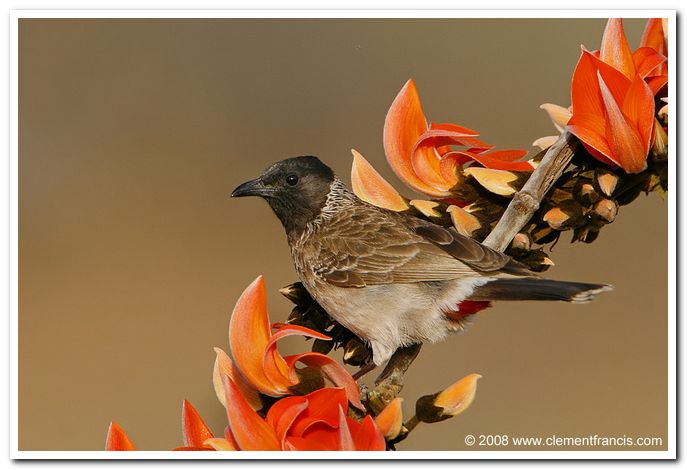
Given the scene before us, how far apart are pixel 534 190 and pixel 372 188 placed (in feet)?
0.82

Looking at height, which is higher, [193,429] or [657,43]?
[657,43]

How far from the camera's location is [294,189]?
1.10m

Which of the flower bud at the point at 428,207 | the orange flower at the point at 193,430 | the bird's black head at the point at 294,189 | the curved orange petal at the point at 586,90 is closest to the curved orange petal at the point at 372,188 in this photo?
the flower bud at the point at 428,207

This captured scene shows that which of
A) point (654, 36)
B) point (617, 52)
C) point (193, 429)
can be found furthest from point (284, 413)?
point (654, 36)

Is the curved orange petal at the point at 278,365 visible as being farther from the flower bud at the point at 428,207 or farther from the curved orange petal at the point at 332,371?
the flower bud at the point at 428,207

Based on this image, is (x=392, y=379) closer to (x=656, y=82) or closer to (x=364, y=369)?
(x=364, y=369)

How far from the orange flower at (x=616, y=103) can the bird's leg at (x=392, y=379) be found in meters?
0.35

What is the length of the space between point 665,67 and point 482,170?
0.85 ft

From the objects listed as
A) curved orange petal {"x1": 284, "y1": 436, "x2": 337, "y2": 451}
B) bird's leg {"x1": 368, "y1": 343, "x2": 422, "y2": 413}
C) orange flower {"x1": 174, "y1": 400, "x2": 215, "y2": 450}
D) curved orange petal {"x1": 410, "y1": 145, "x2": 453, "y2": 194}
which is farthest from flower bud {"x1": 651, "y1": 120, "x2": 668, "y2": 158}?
orange flower {"x1": 174, "y1": 400, "x2": 215, "y2": 450}

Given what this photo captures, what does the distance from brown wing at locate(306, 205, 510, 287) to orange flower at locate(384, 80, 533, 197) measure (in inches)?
3.2

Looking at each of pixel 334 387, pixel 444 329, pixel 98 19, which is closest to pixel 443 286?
pixel 444 329

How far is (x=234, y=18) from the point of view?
111 centimetres

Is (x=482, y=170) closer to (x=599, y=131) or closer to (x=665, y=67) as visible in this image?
(x=599, y=131)

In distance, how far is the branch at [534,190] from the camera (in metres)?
0.74
